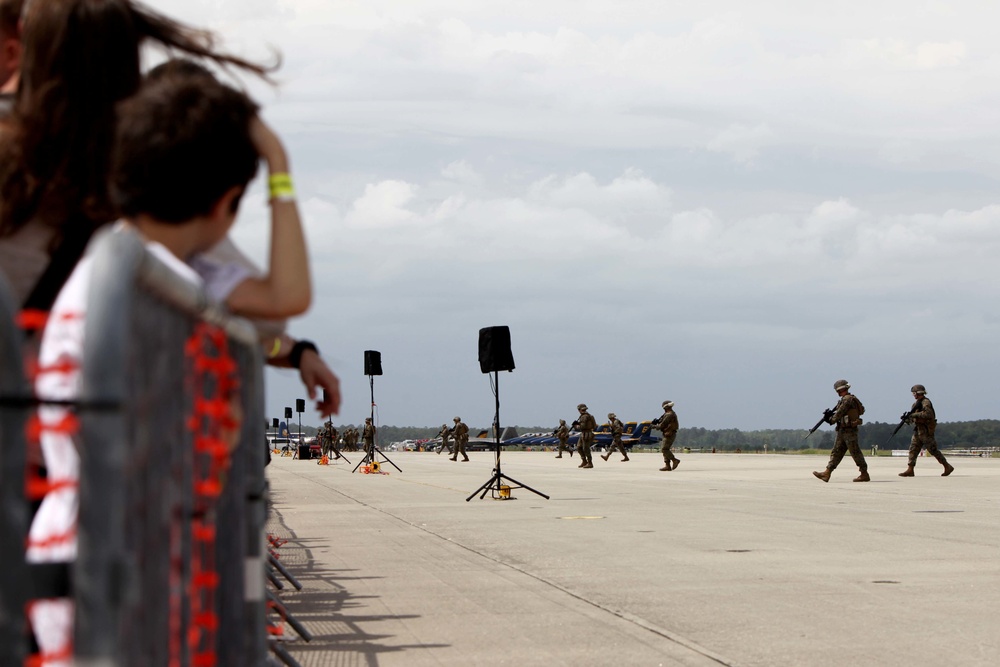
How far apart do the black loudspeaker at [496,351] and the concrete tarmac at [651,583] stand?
297 cm

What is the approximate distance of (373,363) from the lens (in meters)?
38.0

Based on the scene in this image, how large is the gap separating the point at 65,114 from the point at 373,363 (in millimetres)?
35633

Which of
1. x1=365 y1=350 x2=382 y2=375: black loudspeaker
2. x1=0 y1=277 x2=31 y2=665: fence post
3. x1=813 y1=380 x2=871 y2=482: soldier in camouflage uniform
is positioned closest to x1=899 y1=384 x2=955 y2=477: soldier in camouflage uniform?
x1=813 y1=380 x2=871 y2=482: soldier in camouflage uniform

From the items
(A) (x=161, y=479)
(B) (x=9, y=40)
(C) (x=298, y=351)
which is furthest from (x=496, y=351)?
(A) (x=161, y=479)

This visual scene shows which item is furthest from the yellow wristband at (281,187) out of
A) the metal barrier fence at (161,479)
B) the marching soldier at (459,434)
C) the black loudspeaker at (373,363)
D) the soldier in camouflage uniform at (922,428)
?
the marching soldier at (459,434)

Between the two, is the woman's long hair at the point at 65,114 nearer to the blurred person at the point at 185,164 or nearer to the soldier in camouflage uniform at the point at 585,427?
the blurred person at the point at 185,164

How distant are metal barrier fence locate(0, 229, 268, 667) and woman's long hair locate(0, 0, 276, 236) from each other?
39cm

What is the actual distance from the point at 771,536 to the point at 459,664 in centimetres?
774

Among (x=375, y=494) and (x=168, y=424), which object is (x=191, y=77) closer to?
(x=168, y=424)

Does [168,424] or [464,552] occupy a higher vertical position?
[168,424]

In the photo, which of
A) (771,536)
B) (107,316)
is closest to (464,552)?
(771,536)

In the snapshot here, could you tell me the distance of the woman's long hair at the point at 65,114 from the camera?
97.2 inches

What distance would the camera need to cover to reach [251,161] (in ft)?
8.11

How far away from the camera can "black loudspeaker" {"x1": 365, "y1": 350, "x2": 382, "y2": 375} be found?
3772 cm
